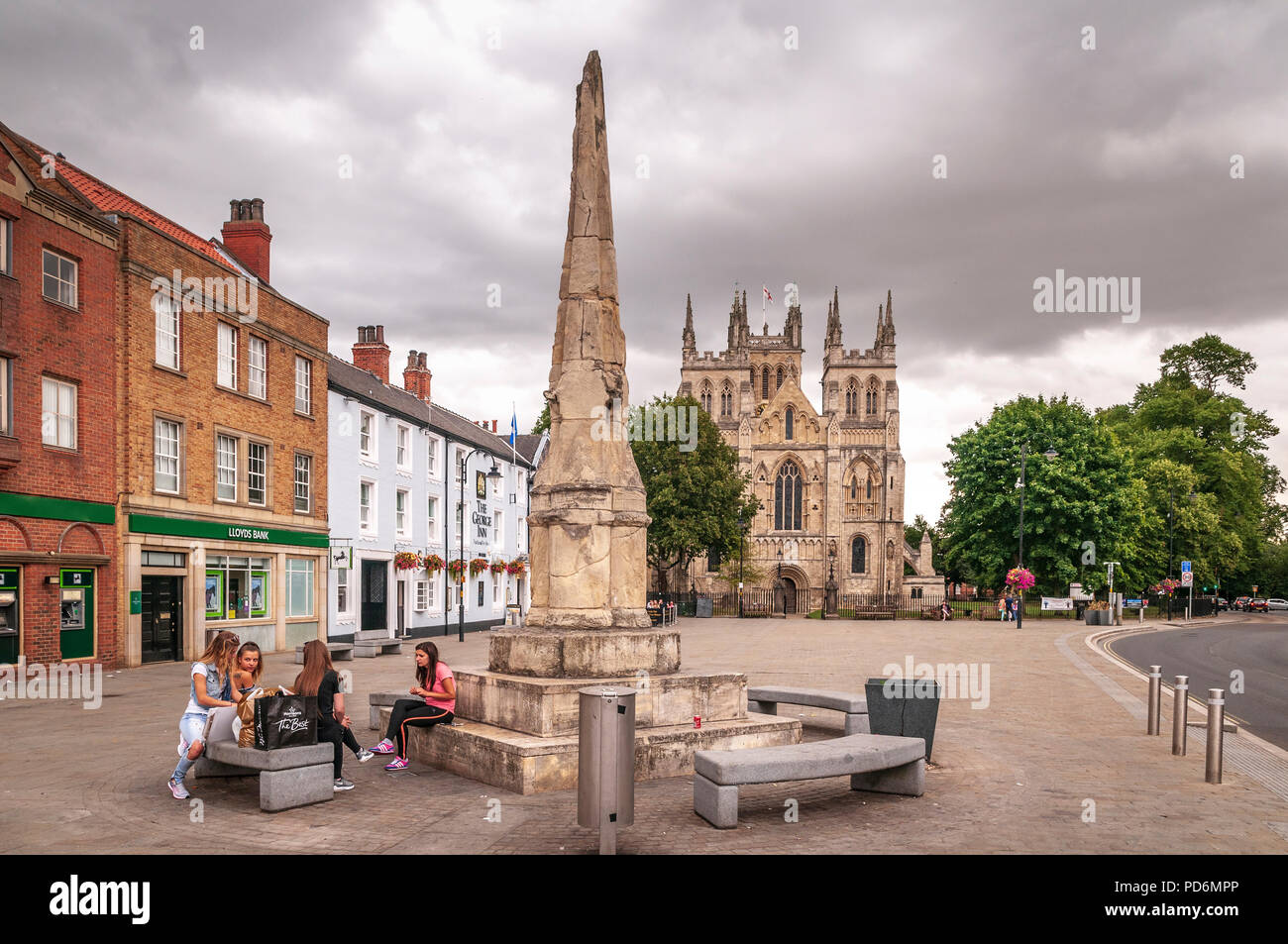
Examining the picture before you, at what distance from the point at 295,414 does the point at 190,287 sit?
5377 millimetres

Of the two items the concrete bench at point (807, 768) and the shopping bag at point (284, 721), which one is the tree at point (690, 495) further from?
the shopping bag at point (284, 721)

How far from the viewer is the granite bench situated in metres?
7.19

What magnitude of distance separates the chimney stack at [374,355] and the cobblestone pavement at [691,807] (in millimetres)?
25780

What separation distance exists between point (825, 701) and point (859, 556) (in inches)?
2858

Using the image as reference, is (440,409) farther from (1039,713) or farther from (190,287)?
(1039,713)

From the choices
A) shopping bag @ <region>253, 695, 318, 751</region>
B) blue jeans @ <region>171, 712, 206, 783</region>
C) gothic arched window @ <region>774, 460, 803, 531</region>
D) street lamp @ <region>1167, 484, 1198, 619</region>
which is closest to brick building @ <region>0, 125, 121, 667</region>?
blue jeans @ <region>171, 712, 206, 783</region>

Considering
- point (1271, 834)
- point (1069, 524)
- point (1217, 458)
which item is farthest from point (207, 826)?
point (1217, 458)

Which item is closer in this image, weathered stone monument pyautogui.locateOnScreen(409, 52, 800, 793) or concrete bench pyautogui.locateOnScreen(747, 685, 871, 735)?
weathered stone monument pyautogui.locateOnScreen(409, 52, 800, 793)

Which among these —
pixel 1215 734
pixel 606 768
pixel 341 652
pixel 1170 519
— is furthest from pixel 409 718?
pixel 1170 519

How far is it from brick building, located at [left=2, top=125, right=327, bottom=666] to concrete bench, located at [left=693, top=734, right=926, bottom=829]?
17585mm

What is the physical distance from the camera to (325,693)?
28.0ft

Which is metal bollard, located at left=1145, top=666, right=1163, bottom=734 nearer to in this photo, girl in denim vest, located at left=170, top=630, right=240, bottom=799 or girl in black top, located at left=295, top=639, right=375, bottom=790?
girl in black top, located at left=295, top=639, right=375, bottom=790

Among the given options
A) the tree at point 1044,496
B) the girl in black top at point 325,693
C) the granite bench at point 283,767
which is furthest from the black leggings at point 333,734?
the tree at point 1044,496

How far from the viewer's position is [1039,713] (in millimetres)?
13242
